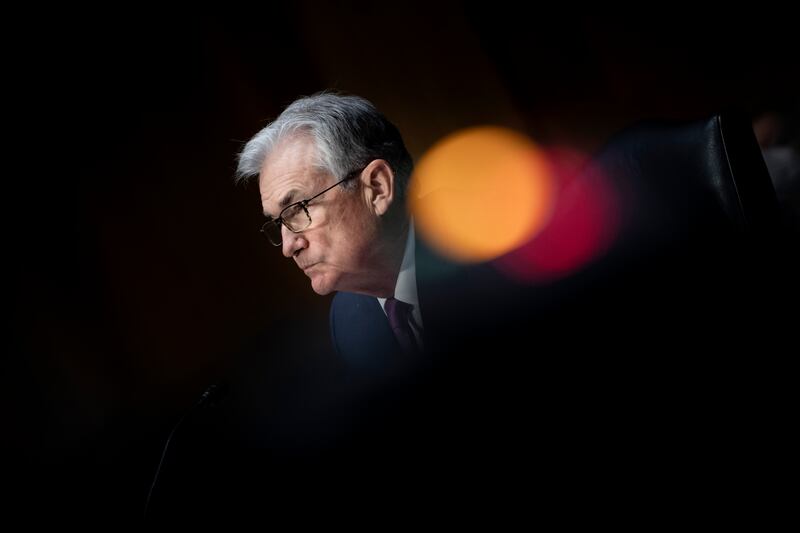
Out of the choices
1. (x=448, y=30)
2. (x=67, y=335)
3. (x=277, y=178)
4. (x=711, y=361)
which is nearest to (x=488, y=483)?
(x=711, y=361)

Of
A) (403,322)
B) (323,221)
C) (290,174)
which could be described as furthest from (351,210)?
(403,322)

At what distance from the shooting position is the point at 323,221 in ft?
3.71

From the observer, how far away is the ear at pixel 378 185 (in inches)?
46.2

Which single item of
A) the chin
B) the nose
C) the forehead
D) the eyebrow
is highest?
the forehead

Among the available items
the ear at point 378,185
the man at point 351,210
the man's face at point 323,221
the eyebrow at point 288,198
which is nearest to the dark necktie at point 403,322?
the man at point 351,210

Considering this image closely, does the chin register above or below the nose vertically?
below

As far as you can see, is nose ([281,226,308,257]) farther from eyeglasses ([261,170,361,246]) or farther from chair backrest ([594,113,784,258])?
chair backrest ([594,113,784,258])

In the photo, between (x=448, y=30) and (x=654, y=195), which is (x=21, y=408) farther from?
(x=448, y=30)

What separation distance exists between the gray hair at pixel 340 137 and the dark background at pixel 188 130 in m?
0.37

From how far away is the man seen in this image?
44.8 inches

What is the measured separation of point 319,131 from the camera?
116 cm

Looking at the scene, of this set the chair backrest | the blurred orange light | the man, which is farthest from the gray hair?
the chair backrest

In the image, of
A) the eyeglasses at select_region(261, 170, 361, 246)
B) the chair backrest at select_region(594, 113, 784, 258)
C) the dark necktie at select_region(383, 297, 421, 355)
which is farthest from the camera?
the dark necktie at select_region(383, 297, 421, 355)

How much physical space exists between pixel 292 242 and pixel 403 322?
1.23ft
